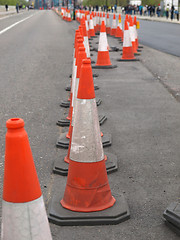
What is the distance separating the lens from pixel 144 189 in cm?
351

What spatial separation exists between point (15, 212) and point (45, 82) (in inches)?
260

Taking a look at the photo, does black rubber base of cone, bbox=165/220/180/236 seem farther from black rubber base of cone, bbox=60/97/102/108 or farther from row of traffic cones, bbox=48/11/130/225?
black rubber base of cone, bbox=60/97/102/108

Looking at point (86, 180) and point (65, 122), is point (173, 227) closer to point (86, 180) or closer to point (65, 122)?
point (86, 180)

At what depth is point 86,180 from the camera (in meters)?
3.10

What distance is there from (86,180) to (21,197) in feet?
3.18

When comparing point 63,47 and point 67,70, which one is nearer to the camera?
point 67,70

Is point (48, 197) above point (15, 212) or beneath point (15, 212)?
beneath

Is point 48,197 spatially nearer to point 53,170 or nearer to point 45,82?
point 53,170

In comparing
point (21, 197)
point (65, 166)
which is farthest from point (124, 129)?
point (21, 197)

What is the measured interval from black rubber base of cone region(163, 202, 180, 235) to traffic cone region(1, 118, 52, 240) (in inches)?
39.2

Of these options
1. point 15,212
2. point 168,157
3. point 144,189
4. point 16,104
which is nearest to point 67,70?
point 16,104

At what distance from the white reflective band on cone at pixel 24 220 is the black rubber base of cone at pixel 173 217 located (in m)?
1.00

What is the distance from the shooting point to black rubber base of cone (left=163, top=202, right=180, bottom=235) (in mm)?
2807

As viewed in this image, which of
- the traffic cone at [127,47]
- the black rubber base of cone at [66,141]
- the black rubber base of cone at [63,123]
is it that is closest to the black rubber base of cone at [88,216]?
the black rubber base of cone at [66,141]
